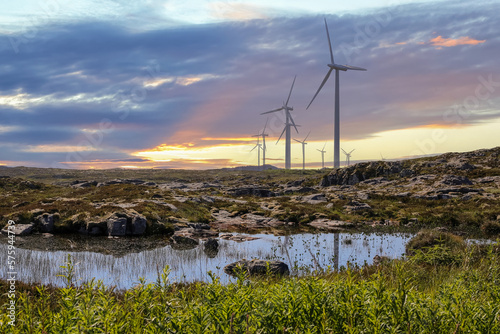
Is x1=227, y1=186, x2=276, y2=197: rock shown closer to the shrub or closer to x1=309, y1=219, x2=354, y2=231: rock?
x1=309, y1=219, x2=354, y2=231: rock

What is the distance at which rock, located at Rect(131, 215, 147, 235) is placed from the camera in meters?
29.2

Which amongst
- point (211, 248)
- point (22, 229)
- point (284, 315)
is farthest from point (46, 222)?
point (284, 315)

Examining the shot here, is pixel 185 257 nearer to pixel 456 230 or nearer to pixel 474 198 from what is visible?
pixel 456 230

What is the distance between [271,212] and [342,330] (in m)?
34.7

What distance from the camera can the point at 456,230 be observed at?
28969mm

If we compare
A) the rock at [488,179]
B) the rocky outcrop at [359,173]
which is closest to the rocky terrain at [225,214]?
the rock at [488,179]

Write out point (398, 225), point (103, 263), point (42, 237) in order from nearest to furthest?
1. point (103, 263)
2. point (42, 237)
3. point (398, 225)

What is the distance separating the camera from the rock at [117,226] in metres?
28.7

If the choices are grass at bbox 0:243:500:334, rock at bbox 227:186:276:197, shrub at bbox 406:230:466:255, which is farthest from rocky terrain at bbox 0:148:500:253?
grass at bbox 0:243:500:334

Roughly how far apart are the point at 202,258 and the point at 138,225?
35.9 feet

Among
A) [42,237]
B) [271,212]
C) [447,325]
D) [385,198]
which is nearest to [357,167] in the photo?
[385,198]

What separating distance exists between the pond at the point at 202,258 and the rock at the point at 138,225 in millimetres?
6071

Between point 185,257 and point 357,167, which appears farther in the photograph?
point 357,167

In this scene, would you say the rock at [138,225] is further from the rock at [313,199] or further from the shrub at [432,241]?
the rock at [313,199]
